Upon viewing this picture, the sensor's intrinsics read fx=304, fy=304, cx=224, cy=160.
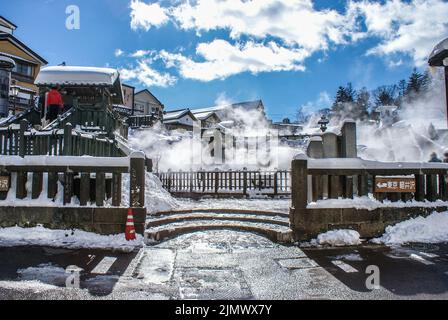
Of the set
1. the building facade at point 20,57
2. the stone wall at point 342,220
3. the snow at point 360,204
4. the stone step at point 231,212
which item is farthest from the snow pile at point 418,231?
the building facade at point 20,57

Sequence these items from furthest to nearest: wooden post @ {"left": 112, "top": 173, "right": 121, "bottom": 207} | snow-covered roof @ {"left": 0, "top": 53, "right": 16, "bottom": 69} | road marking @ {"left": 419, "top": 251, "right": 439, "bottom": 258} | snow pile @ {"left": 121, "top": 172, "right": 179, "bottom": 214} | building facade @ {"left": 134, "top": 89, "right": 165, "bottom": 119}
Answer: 1. building facade @ {"left": 134, "top": 89, "right": 165, "bottom": 119}
2. snow-covered roof @ {"left": 0, "top": 53, "right": 16, "bottom": 69}
3. snow pile @ {"left": 121, "top": 172, "right": 179, "bottom": 214}
4. wooden post @ {"left": 112, "top": 173, "right": 121, "bottom": 207}
5. road marking @ {"left": 419, "top": 251, "right": 439, "bottom": 258}

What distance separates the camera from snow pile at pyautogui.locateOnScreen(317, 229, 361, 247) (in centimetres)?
648

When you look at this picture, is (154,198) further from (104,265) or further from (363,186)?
(363,186)

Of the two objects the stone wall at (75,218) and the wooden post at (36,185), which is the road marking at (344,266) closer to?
the stone wall at (75,218)

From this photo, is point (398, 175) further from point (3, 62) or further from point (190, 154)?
point (190, 154)

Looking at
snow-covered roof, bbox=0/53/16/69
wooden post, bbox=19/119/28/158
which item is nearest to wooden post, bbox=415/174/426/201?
wooden post, bbox=19/119/28/158

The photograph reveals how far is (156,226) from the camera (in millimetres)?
7926

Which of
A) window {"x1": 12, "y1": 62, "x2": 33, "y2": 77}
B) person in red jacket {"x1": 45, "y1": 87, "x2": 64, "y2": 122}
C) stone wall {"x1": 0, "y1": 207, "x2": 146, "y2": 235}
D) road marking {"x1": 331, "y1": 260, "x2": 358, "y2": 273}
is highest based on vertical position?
window {"x1": 12, "y1": 62, "x2": 33, "y2": 77}

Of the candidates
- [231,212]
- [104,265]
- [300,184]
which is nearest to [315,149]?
[231,212]

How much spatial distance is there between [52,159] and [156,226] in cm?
295

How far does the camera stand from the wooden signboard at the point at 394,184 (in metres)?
7.27

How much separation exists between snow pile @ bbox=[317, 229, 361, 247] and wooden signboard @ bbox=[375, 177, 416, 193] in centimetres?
142

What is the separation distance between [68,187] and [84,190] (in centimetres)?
40

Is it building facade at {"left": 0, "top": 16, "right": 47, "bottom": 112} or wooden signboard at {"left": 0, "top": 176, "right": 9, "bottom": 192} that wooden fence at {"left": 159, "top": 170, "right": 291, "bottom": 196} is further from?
building facade at {"left": 0, "top": 16, "right": 47, "bottom": 112}
